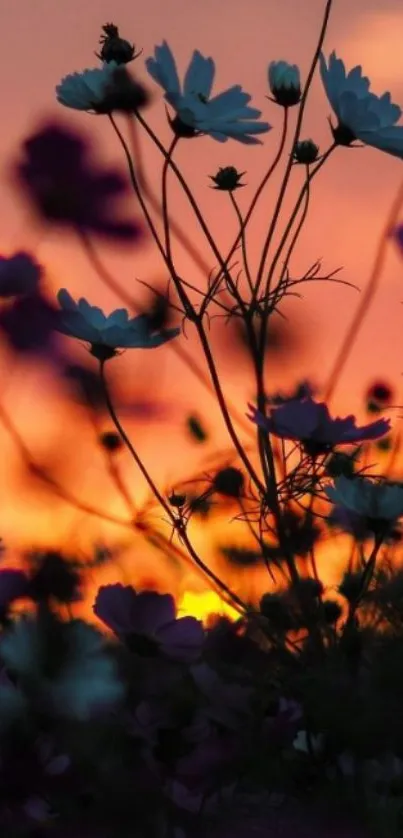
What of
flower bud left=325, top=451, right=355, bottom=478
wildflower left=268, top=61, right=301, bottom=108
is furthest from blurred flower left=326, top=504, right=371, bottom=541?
wildflower left=268, top=61, right=301, bottom=108

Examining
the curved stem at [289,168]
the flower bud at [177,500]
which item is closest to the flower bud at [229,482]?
the flower bud at [177,500]

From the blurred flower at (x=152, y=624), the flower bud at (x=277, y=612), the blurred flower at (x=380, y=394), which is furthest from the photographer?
the blurred flower at (x=380, y=394)

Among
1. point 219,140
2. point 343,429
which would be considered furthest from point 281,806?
point 219,140

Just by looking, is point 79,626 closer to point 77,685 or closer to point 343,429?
point 77,685

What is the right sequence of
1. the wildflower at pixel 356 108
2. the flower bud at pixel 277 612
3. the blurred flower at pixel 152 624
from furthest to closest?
the wildflower at pixel 356 108
the flower bud at pixel 277 612
the blurred flower at pixel 152 624

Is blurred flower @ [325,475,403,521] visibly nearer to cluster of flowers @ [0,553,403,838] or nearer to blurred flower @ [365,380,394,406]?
cluster of flowers @ [0,553,403,838]

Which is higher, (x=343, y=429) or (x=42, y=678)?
(x=343, y=429)

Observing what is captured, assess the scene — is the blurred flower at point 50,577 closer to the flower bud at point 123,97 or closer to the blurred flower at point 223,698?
the blurred flower at point 223,698
